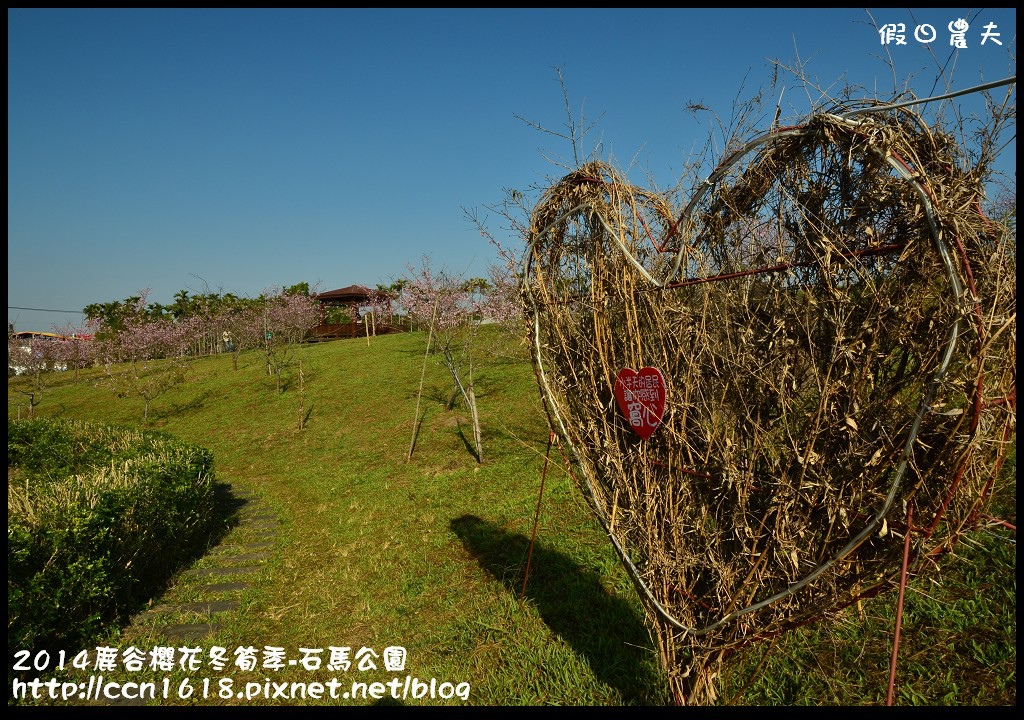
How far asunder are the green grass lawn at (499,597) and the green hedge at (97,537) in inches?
19.6

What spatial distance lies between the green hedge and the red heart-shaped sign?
4641mm

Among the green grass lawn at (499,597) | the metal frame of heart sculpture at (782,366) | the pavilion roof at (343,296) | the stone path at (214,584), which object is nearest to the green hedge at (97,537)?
the stone path at (214,584)

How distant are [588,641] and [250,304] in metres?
29.4

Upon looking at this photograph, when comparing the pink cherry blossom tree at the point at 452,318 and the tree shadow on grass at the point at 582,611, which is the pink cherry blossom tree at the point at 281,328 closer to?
the pink cherry blossom tree at the point at 452,318

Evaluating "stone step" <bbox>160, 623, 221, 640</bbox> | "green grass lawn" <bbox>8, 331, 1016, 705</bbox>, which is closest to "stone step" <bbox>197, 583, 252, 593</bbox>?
"green grass lawn" <bbox>8, 331, 1016, 705</bbox>

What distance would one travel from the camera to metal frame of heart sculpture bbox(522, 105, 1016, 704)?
6.22 feet

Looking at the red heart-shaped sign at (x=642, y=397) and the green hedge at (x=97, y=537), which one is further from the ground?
the red heart-shaped sign at (x=642, y=397)

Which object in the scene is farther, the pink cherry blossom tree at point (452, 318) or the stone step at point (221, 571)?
the pink cherry blossom tree at point (452, 318)

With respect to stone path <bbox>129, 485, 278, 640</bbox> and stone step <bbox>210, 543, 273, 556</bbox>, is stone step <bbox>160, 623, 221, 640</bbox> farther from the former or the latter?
stone step <bbox>210, 543, 273, 556</bbox>

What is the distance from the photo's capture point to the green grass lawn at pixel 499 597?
10.6 feet

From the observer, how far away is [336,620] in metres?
5.03

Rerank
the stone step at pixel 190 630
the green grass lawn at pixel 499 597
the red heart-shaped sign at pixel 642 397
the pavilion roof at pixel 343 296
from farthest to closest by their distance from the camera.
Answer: the pavilion roof at pixel 343 296 < the stone step at pixel 190 630 < the green grass lawn at pixel 499 597 < the red heart-shaped sign at pixel 642 397

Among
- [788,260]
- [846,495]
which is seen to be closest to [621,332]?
[788,260]

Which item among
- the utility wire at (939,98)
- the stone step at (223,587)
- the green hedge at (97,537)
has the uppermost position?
the utility wire at (939,98)
